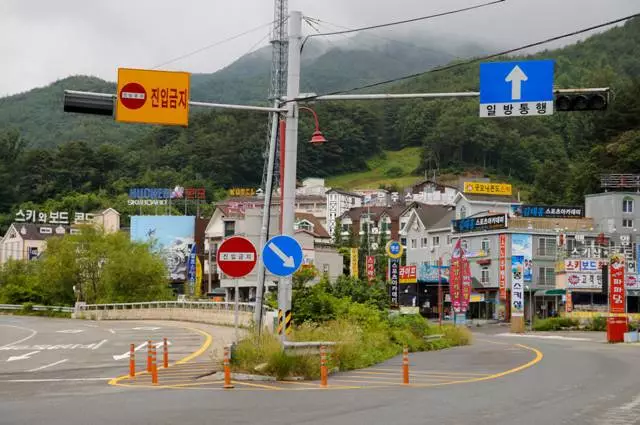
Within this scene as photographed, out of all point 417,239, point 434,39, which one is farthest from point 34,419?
point 417,239

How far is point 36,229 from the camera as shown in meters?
132

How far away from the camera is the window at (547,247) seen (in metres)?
81.9

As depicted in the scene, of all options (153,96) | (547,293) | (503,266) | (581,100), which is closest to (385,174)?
(503,266)

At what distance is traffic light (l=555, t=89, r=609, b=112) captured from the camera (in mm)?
18109

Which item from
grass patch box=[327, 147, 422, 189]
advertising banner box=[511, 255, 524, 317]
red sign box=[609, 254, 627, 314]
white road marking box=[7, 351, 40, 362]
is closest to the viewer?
white road marking box=[7, 351, 40, 362]

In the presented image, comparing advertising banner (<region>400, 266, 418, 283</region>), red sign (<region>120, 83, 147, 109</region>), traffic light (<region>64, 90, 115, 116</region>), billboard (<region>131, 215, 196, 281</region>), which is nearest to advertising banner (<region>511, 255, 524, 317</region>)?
advertising banner (<region>400, 266, 418, 283</region>)

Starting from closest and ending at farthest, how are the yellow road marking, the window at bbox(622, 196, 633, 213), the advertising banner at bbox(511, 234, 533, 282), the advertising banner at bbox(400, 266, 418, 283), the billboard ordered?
the yellow road marking, the advertising banner at bbox(511, 234, 533, 282), the window at bbox(622, 196, 633, 213), the advertising banner at bbox(400, 266, 418, 283), the billboard

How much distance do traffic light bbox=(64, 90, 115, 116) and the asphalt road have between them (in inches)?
220

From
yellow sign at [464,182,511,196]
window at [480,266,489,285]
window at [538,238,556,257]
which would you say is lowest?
window at [480,266,489,285]

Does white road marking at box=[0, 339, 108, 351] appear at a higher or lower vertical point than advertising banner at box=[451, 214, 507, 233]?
lower

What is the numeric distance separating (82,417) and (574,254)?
67.7 meters

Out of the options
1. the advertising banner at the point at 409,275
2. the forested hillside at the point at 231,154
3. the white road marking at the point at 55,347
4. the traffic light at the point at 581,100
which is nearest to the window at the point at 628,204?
the advertising banner at the point at 409,275

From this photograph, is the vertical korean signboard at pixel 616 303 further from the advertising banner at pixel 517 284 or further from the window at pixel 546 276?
the window at pixel 546 276

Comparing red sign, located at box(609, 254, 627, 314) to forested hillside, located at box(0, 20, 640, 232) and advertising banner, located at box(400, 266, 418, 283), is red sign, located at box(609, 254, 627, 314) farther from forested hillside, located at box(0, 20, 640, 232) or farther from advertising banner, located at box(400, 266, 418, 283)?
forested hillside, located at box(0, 20, 640, 232)
